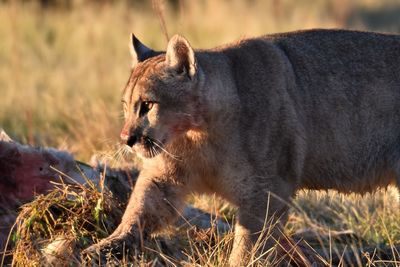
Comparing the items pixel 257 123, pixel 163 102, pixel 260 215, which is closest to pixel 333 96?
pixel 257 123

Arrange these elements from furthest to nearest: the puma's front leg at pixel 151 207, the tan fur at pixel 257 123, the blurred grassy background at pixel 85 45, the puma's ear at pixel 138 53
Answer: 1. the blurred grassy background at pixel 85 45
2. the puma's ear at pixel 138 53
3. the puma's front leg at pixel 151 207
4. the tan fur at pixel 257 123

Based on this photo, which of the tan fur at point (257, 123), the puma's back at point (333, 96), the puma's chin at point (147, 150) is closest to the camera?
the puma's chin at point (147, 150)

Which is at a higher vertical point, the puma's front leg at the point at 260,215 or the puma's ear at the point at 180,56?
the puma's ear at the point at 180,56

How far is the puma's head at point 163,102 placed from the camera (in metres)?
5.50

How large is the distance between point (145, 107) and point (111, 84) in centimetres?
719

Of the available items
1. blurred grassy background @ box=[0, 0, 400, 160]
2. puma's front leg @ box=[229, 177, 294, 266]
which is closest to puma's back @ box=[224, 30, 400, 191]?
puma's front leg @ box=[229, 177, 294, 266]

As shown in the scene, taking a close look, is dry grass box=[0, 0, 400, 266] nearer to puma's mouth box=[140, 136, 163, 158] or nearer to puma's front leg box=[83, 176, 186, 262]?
puma's front leg box=[83, 176, 186, 262]

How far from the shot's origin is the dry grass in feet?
20.7

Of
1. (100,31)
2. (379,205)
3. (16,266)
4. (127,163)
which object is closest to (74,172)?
(127,163)

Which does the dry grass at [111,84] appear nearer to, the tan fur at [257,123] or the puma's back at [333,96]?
the tan fur at [257,123]

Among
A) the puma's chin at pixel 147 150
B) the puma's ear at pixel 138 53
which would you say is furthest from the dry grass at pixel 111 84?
the puma's ear at pixel 138 53

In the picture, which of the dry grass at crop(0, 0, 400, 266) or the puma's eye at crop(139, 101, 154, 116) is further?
the dry grass at crop(0, 0, 400, 266)

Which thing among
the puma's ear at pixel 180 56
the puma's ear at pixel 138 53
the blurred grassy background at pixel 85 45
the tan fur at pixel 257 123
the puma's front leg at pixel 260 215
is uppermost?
the puma's ear at pixel 180 56

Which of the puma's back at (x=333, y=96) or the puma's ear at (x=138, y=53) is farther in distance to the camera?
the puma's back at (x=333, y=96)
